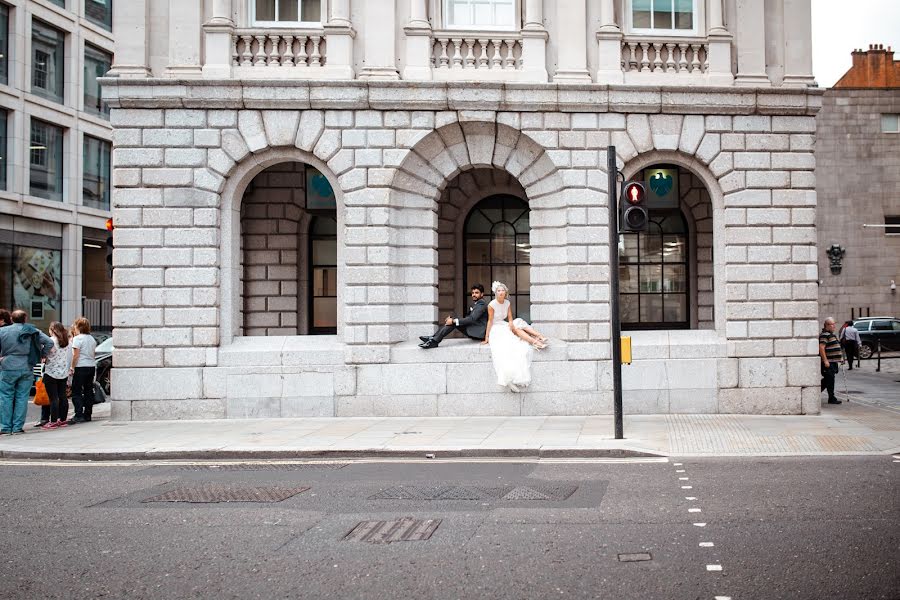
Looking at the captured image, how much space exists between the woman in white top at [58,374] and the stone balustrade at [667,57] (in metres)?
10.9

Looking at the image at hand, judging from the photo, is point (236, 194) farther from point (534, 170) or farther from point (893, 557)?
point (893, 557)

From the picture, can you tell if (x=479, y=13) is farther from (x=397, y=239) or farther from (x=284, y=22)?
(x=397, y=239)

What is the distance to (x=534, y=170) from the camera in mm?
16562

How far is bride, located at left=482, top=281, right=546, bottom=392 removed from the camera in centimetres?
1573

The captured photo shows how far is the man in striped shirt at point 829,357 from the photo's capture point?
18.0 m

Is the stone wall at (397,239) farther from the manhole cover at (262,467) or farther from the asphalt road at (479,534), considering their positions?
the asphalt road at (479,534)

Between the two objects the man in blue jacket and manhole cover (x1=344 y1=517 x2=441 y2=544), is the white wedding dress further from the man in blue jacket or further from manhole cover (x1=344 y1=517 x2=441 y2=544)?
manhole cover (x1=344 y1=517 x2=441 y2=544)

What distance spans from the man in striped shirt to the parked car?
2091 cm

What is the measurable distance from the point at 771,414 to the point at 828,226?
3010cm

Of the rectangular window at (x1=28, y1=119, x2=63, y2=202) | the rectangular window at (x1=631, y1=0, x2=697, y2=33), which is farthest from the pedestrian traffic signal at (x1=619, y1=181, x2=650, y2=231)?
the rectangular window at (x1=28, y1=119, x2=63, y2=202)

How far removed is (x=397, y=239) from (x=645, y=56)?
218 inches

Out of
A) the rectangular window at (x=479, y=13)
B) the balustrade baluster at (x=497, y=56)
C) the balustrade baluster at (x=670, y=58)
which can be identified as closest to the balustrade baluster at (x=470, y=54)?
the balustrade baluster at (x=497, y=56)

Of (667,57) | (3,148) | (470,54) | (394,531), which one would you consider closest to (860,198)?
(667,57)

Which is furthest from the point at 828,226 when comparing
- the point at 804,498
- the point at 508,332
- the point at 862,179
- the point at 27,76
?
the point at 804,498
